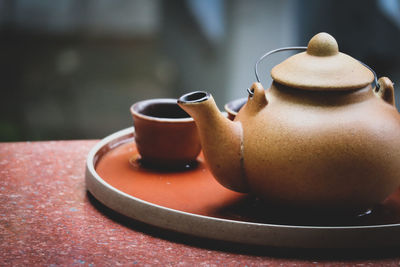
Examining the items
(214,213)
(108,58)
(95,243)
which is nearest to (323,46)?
(214,213)

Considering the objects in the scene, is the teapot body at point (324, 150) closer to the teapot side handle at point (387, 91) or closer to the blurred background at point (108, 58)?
the teapot side handle at point (387, 91)

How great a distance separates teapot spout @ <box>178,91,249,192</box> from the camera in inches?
32.3

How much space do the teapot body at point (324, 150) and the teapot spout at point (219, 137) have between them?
0.01 m

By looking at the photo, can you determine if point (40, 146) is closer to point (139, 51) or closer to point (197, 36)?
point (197, 36)

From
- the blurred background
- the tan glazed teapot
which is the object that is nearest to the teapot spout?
the tan glazed teapot

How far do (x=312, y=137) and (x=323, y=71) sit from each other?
0.10 metres

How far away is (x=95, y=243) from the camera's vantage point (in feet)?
2.67

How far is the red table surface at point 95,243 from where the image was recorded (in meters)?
0.77

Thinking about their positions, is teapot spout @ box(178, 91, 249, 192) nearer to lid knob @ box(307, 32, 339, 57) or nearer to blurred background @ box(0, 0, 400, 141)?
lid knob @ box(307, 32, 339, 57)

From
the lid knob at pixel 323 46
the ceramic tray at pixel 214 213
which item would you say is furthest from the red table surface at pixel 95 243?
the lid knob at pixel 323 46

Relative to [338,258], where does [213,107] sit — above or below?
above

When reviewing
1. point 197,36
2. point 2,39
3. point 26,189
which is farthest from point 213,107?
point 2,39

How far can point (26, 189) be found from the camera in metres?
1.02

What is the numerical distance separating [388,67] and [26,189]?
1.92m
